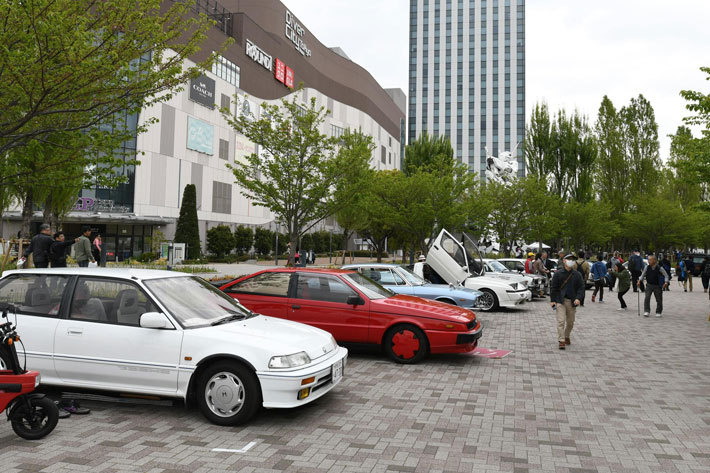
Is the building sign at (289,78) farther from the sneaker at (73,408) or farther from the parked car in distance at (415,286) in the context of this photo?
the sneaker at (73,408)

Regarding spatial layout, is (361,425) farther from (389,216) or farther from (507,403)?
(389,216)

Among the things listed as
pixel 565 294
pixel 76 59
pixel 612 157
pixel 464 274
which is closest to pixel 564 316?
pixel 565 294

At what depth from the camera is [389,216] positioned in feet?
86.4

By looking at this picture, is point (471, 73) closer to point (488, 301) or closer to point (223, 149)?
point (223, 149)

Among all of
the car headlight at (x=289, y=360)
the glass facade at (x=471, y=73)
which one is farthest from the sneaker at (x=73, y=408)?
the glass facade at (x=471, y=73)

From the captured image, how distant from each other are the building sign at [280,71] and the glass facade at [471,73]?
175ft

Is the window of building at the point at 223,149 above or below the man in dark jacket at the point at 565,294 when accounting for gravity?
above

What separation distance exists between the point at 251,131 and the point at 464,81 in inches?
3798

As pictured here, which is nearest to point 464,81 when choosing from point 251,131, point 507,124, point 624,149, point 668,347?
point 507,124

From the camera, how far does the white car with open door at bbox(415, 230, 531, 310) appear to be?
1384 cm

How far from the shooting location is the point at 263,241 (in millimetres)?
49000

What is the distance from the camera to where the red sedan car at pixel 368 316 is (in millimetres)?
7594

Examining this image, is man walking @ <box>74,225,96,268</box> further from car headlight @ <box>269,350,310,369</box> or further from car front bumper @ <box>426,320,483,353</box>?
car headlight @ <box>269,350,310,369</box>

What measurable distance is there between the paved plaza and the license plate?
0.34 m
